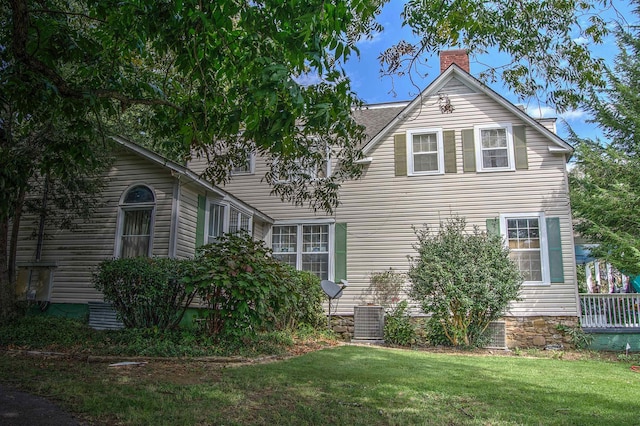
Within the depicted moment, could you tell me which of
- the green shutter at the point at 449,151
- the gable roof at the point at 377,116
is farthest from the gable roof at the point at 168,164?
the green shutter at the point at 449,151

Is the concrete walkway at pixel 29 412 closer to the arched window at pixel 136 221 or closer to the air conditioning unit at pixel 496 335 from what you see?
the arched window at pixel 136 221

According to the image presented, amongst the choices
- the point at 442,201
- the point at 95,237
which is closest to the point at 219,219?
the point at 95,237

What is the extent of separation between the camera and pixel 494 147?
1314 cm

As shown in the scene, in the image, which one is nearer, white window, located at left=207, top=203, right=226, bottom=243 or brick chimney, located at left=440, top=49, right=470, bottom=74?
white window, located at left=207, top=203, right=226, bottom=243

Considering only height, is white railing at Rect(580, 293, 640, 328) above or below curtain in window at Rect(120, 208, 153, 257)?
below

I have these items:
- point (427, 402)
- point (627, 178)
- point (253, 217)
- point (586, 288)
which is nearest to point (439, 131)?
point (627, 178)

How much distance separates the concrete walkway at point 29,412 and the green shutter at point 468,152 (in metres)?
11.3

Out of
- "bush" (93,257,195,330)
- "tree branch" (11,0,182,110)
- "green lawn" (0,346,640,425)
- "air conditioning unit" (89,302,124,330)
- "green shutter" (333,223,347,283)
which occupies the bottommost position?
"green lawn" (0,346,640,425)

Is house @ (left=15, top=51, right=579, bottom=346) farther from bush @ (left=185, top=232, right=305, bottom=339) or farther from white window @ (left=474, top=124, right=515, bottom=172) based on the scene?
bush @ (left=185, top=232, right=305, bottom=339)

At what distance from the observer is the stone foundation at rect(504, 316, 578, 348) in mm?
11781

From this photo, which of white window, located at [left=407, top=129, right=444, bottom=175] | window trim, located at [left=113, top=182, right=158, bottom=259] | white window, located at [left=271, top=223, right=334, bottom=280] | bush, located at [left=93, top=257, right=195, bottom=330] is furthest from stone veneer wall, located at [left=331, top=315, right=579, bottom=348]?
window trim, located at [left=113, top=182, right=158, bottom=259]

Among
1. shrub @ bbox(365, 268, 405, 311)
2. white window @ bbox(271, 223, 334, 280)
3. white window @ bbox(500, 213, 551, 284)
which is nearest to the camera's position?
white window @ bbox(500, 213, 551, 284)

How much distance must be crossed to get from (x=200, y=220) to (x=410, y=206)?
5820 millimetres

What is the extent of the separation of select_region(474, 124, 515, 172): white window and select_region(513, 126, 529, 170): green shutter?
117mm
